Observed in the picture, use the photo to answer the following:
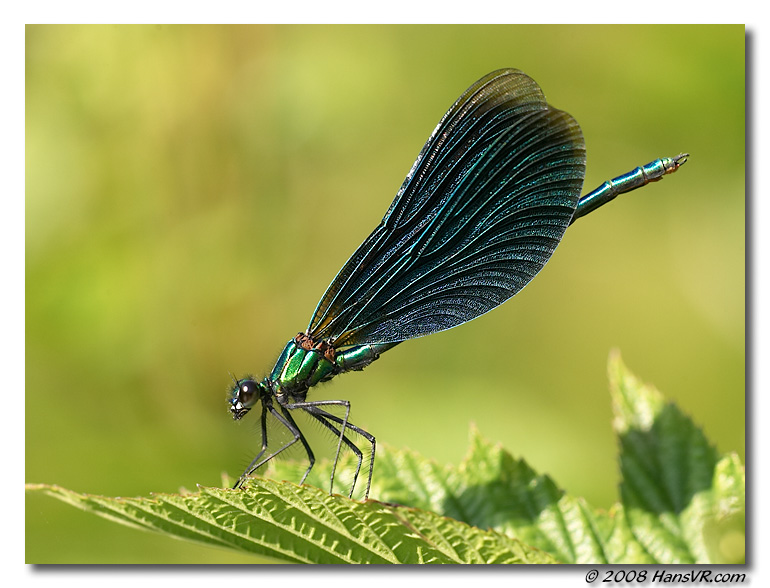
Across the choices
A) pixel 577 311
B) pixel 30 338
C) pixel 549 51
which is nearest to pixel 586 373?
pixel 577 311

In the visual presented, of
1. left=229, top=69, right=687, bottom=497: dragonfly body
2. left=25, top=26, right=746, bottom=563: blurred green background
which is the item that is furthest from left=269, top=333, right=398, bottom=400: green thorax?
left=25, top=26, right=746, bottom=563: blurred green background

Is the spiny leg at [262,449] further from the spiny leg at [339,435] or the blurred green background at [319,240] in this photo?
the blurred green background at [319,240]

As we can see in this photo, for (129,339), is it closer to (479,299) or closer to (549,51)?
(479,299)

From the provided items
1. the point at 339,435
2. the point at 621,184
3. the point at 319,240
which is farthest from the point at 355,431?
the point at 319,240

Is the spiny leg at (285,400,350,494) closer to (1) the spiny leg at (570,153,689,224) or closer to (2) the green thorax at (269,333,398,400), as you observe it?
(2) the green thorax at (269,333,398,400)

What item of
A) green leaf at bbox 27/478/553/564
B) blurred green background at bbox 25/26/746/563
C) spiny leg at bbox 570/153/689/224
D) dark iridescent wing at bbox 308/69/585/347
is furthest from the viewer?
blurred green background at bbox 25/26/746/563

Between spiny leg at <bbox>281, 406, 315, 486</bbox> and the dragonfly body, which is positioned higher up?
the dragonfly body

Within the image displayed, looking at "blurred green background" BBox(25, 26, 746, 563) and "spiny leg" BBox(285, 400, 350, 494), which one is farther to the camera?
"blurred green background" BBox(25, 26, 746, 563)

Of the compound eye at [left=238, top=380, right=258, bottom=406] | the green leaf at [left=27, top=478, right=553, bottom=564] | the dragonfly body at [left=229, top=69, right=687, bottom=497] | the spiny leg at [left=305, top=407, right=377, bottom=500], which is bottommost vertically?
the green leaf at [left=27, top=478, right=553, bottom=564]
